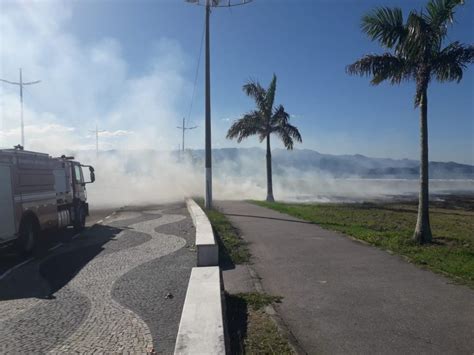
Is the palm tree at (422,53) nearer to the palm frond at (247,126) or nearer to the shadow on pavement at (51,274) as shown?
the shadow on pavement at (51,274)

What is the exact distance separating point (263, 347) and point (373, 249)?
20.6ft

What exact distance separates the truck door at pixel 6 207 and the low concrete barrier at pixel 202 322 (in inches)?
198

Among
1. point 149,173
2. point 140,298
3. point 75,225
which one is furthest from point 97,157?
point 140,298

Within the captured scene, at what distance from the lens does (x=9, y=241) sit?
9.37 meters

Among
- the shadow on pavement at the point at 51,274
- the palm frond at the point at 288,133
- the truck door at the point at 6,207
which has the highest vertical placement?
the palm frond at the point at 288,133

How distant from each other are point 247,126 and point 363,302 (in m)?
24.2

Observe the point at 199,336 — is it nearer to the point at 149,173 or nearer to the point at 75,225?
the point at 75,225

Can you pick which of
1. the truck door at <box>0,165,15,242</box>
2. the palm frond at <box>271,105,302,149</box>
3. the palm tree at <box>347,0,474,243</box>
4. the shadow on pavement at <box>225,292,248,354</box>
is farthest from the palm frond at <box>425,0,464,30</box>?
the palm frond at <box>271,105,302,149</box>

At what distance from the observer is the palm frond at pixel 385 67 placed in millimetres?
11719

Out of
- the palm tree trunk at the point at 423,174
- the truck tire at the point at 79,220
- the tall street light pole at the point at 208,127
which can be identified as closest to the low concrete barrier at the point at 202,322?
the palm tree trunk at the point at 423,174

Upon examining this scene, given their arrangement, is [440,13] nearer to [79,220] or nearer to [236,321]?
[236,321]

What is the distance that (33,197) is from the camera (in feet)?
36.0

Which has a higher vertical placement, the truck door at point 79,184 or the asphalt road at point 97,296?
the truck door at point 79,184

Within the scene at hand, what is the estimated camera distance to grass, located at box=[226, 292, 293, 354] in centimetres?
444
